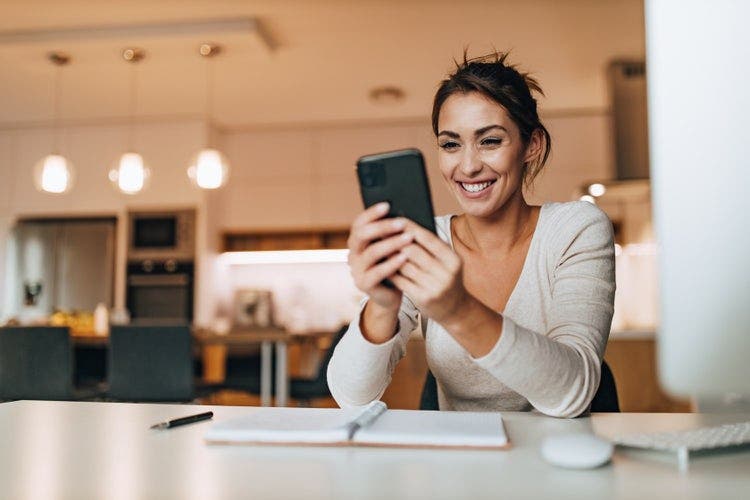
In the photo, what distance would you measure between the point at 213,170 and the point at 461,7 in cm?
161

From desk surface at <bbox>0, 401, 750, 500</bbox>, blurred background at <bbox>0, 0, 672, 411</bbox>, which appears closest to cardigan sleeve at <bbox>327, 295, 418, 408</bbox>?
desk surface at <bbox>0, 401, 750, 500</bbox>

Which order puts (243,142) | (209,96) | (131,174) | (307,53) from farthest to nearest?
(243,142)
(209,96)
(307,53)
(131,174)

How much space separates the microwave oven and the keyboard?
480 centimetres

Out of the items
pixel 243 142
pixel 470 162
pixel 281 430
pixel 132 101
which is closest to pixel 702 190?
pixel 281 430

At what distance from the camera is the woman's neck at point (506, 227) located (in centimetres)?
127

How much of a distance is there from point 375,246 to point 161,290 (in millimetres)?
4756

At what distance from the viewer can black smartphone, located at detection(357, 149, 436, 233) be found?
72 cm

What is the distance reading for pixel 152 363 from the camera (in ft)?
9.12

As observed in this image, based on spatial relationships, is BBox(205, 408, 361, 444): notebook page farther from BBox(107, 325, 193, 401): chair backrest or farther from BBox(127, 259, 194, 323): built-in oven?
BBox(127, 259, 194, 323): built-in oven

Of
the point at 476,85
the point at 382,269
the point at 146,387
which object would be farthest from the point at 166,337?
the point at 382,269

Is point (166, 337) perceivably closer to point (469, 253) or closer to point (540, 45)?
point (469, 253)

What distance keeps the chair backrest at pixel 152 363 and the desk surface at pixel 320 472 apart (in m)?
2.05

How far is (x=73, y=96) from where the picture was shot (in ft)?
15.4

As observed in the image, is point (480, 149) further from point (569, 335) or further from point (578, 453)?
point (578, 453)
